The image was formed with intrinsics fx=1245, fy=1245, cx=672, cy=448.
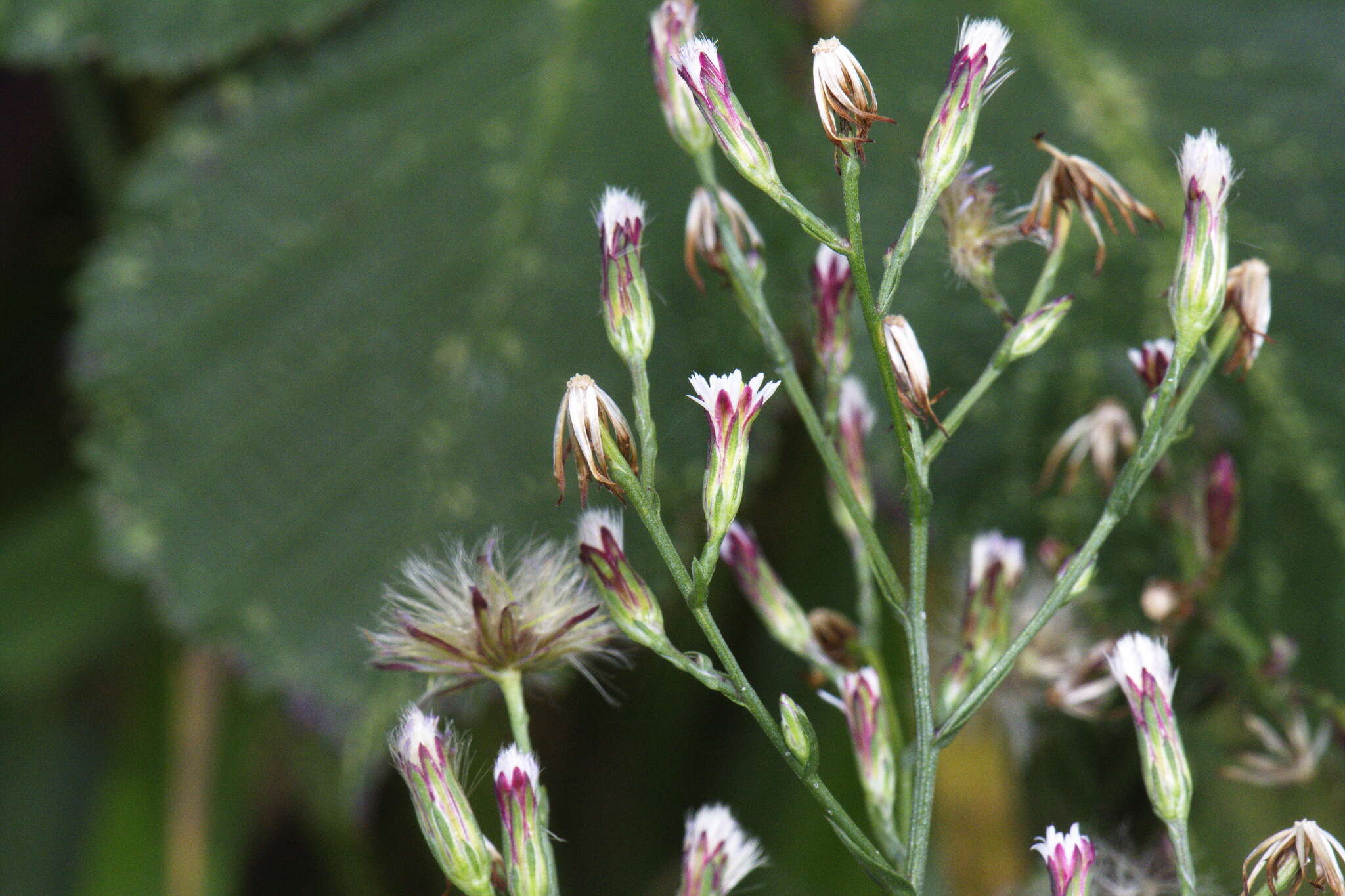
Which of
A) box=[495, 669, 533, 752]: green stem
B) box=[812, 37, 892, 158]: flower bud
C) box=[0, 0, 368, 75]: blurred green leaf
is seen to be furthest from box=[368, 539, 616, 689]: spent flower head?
box=[0, 0, 368, 75]: blurred green leaf

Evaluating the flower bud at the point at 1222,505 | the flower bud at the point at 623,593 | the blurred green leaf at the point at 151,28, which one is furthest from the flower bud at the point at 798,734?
the blurred green leaf at the point at 151,28

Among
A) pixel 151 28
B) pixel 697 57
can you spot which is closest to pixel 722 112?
pixel 697 57

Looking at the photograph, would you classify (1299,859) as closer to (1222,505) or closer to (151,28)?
(1222,505)

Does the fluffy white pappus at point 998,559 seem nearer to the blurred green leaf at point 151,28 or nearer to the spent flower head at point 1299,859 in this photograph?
the spent flower head at point 1299,859

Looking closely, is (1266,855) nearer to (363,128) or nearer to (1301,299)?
(1301,299)

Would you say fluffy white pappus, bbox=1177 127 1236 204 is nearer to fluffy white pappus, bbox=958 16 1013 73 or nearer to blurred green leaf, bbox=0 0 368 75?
fluffy white pappus, bbox=958 16 1013 73

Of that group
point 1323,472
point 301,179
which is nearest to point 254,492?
point 301,179

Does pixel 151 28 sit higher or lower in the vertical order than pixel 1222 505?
higher
